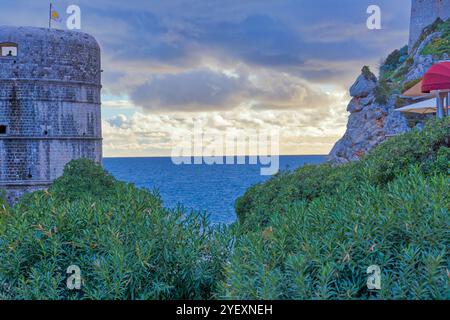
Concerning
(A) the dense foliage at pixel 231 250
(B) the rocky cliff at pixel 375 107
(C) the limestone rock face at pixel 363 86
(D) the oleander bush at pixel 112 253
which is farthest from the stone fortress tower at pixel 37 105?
(D) the oleander bush at pixel 112 253

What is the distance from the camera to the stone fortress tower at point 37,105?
24781 millimetres

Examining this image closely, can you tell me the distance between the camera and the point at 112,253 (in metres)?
4.95

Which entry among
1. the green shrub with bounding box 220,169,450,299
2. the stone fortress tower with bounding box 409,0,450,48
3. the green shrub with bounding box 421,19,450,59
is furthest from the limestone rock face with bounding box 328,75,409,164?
the green shrub with bounding box 220,169,450,299

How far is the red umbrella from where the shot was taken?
12.8 metres

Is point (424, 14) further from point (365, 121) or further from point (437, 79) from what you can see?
point (437, 79)

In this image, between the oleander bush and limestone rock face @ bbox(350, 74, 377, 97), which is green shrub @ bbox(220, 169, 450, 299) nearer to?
the oleander bush

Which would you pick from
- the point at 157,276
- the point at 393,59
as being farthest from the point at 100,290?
the point at 393,59

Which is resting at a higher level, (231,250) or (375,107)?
(375,107)

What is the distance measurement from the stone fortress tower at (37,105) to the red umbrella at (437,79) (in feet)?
60.8

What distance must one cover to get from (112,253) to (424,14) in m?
46.8

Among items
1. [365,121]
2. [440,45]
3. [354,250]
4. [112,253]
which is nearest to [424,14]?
[440,45]

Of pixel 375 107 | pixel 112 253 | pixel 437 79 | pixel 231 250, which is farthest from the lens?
pixel 375 107

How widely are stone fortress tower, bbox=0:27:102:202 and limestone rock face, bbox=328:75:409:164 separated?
16.1 metres

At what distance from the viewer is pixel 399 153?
8.49 metres
